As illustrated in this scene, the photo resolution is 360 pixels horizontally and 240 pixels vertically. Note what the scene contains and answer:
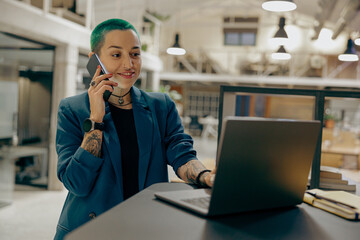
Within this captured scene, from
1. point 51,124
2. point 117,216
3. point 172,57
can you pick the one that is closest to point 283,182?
point 117,216

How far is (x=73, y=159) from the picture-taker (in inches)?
47.4

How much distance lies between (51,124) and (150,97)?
469 centimetres

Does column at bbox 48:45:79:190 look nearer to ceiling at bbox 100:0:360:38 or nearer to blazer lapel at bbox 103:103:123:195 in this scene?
ceiling at bbox 100:0:360:38

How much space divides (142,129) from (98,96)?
24 cm

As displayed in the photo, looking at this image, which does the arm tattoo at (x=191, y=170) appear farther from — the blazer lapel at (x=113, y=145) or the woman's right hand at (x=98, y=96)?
the woman's right hand at (x=98, y=96)

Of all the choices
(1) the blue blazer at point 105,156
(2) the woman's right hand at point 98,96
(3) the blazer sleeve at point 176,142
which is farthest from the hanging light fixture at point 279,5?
(2) the woman's right hand at point 98,96

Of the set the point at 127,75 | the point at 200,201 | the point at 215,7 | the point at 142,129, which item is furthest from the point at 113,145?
the point at 215,7

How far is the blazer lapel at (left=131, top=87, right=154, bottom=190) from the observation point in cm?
137

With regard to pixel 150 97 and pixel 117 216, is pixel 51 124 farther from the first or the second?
pixel 117 216

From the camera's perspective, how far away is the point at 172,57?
16250 millimetres

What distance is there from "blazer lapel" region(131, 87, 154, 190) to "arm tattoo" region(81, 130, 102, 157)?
0.18 metres

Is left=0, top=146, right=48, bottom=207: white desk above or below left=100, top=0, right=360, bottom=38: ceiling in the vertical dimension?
below

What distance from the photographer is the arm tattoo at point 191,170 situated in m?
1.32

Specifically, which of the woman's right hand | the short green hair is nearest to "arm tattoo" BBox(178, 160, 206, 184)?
the woman's right hand
